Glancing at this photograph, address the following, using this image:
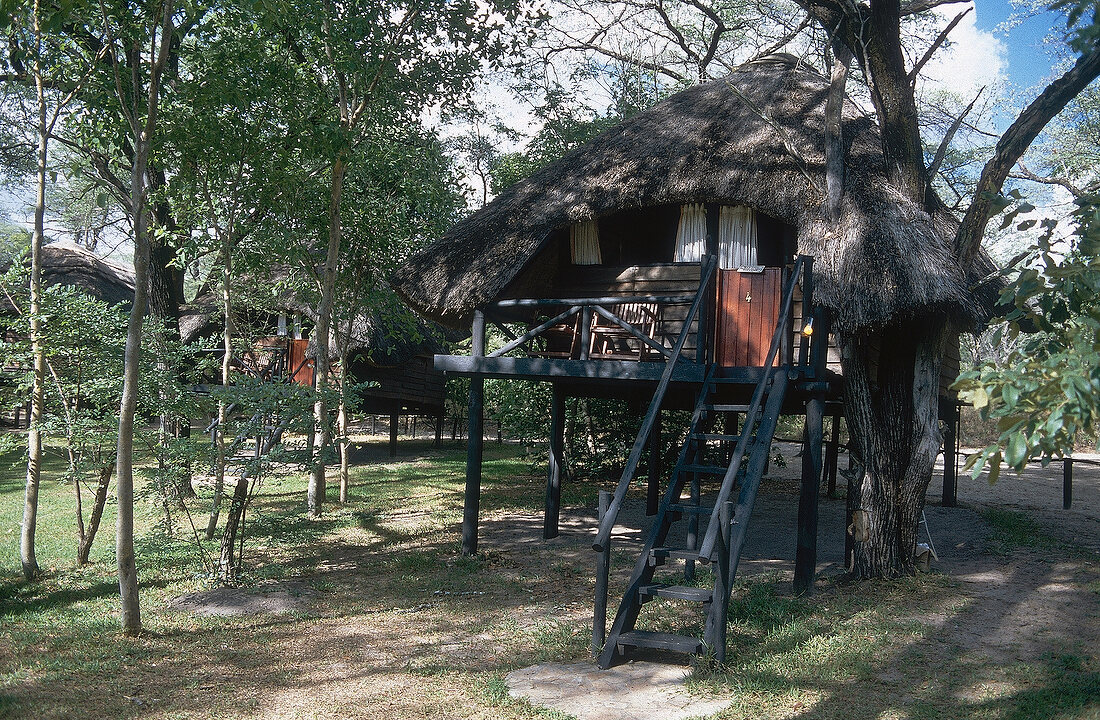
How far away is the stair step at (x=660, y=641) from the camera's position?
548cm

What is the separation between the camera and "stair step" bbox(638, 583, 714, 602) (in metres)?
5.55

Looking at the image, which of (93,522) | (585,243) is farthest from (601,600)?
(93,522)

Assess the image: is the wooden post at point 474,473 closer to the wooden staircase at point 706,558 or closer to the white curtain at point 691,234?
the white curtain at point 691,234

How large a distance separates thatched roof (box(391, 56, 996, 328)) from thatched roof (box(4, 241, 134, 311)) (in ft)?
41.7

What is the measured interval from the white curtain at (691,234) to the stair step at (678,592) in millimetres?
4686

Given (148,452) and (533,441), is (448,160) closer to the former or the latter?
(533,441)

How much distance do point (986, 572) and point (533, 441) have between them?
990 centimetres

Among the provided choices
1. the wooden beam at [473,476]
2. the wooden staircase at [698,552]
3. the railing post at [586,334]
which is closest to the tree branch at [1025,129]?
the wooden staircase at [698,552]

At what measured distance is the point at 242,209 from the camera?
33.5 feet

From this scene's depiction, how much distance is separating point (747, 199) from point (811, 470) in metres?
2.95

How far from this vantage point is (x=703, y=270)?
289 inches

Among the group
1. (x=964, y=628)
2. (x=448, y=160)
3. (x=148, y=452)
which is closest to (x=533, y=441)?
(x=448, y=160)

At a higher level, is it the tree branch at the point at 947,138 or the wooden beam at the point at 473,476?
the tree branch at the point at 947,138

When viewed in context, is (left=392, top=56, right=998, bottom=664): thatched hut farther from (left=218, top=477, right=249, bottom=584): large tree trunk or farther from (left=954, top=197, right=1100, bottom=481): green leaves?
(left=954, top=197, right=1100, bottom=481): green leaves
